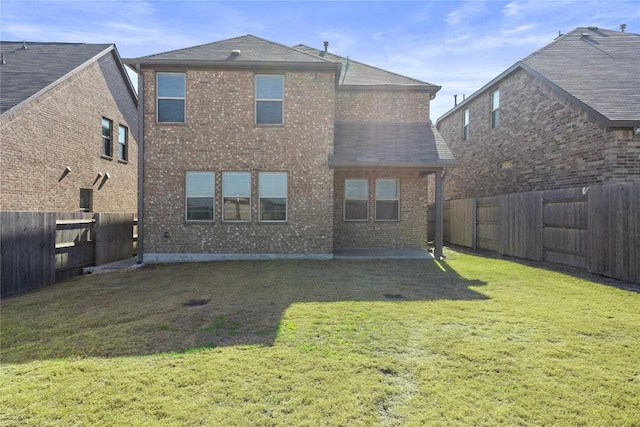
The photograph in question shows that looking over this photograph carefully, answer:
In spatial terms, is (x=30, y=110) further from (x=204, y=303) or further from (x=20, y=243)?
(x=204, y=303)

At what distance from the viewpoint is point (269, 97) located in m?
11.1

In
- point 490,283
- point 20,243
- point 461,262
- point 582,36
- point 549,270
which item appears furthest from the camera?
point 582,36

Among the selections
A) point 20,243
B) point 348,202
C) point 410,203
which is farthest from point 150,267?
point 410,203

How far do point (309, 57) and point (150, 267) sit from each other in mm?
8268

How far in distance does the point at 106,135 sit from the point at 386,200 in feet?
44.0

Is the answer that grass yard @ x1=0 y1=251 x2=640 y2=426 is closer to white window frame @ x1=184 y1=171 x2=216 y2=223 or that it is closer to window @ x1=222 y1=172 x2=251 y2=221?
white window frame @ x1=184 y1=171 x2=216 y2=223

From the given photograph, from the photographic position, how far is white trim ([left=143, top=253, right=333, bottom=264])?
1084cm

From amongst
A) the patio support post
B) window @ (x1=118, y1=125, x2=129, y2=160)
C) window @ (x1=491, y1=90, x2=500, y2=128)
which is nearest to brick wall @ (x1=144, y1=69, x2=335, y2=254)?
the patio support post

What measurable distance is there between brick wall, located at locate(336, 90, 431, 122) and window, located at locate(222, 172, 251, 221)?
4.94 metres

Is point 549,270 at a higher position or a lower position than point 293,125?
lower

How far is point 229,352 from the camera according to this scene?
13.2ft

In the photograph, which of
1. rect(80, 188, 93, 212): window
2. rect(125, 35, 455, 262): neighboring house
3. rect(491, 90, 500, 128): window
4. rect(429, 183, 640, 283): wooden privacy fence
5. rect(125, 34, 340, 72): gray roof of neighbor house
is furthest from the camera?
rect(491, 90, 500, 128): window

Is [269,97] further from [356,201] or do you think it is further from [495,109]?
[495,109]

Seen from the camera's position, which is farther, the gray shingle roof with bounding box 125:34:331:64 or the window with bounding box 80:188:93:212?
the window with bounding box 80:188:93:212
